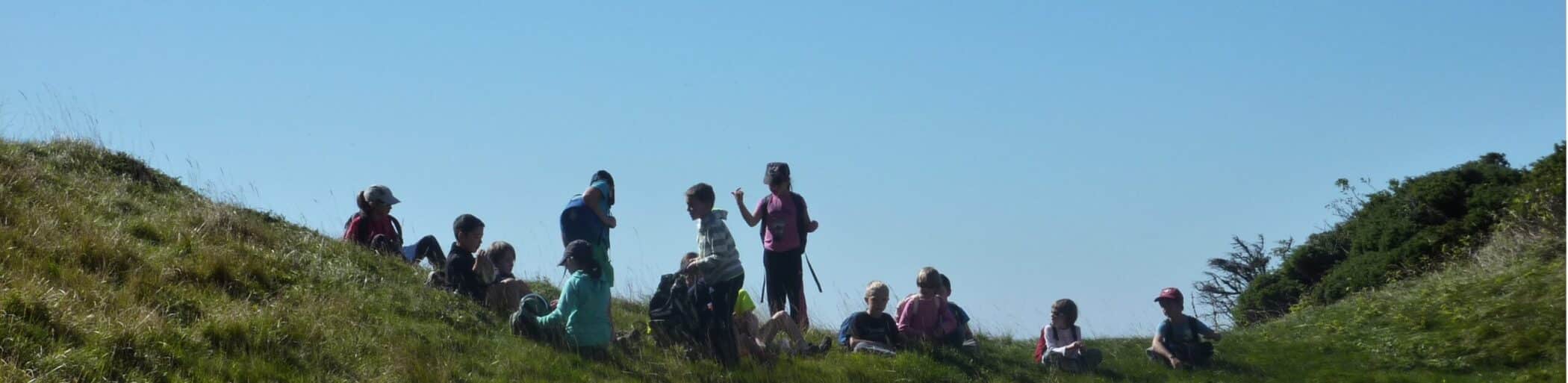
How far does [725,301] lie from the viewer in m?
12.3

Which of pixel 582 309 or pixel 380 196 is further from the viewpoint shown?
pixel 380 196

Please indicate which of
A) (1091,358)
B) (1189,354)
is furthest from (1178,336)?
(1091,358)

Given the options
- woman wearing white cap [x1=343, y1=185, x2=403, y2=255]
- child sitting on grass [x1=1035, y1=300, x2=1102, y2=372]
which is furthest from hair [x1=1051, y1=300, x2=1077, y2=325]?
woman wearing white cap [x1=343, y1=185, x2=403, y2=255]

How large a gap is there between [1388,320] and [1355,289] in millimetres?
8973

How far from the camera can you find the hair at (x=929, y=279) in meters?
14.2

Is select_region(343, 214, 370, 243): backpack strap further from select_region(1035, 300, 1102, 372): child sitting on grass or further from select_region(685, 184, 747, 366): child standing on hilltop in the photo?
select_region(1035, 300, 1102, 372): child sitting on grass

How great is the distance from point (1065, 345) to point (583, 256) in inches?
177

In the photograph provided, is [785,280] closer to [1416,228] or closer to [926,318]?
[926,318]

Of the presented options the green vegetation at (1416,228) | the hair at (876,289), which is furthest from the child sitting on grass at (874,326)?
the green vegetation at (1416,228)

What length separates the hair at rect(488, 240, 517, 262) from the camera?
547 inches

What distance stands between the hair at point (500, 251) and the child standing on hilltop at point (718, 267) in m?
1.86


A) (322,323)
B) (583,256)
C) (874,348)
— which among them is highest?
(583,256)

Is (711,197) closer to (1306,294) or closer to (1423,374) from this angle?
(1423,374)

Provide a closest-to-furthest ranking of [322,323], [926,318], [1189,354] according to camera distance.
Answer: [322,323] < [926,318] < [1189,354]
